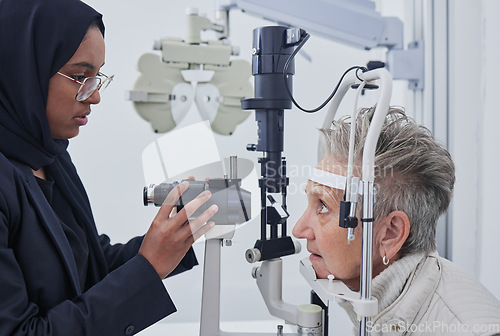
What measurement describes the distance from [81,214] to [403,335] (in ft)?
2.47

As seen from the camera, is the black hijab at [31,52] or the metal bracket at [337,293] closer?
the metal bracket at [337,293]

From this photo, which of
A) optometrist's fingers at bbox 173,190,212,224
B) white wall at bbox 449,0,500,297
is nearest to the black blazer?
optometrist's fingers at bbox 173,190,212,224

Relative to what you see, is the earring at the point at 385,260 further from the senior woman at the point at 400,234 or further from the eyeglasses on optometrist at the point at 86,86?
the eyeglasses on optometrist at the point at 86,86

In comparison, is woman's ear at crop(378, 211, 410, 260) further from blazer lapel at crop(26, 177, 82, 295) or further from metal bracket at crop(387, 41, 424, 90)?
metal bracket at crop(387, 41, 424, 90)

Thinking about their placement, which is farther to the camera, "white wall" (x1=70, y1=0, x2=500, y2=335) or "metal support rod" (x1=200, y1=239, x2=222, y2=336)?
"white wall" (x1=70, y1=0, x2=500, y2=335)

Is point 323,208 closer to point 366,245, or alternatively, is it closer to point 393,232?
point 393,232

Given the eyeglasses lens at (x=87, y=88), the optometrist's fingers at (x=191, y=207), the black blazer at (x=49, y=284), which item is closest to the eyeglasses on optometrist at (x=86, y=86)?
the eyeglasses lens at (x=87, y=88)

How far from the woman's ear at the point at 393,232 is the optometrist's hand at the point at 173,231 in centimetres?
35

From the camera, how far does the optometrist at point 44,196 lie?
2.92ft

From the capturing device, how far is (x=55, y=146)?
3.35 ft

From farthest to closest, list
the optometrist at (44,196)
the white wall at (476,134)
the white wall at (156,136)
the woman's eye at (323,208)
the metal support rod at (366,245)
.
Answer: the white wall at (156,136) → the white wall at (476,134) → the woman's eye at (323,208) → the optometrist at (44,196) → the metal support rod at (366,245)

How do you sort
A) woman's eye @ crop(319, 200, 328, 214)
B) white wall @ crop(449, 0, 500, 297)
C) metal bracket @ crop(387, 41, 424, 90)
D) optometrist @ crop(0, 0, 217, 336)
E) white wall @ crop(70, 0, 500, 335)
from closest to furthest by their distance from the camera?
optometrist @ crop(0, 0, 217, 336)
woman's eye @ crop(319, 200, 328, 214)
white wall @ crop(449, 0, 500, 297)
metal bracket @ crop(387, 41, 424, 90)
white wall @ crop(70, 0, 500, 335)

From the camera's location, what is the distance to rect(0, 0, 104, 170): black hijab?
925 millimetres

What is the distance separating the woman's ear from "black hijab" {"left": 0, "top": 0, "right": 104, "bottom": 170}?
717 mm
